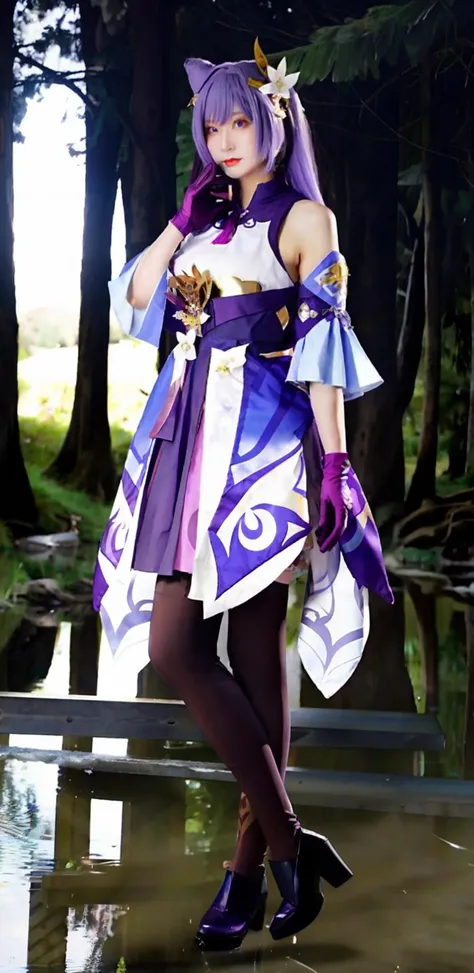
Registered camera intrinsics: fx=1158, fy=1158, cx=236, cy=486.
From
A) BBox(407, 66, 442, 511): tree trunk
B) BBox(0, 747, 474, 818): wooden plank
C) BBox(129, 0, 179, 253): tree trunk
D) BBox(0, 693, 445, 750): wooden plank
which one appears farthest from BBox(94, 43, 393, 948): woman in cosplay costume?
BBox(129, 0, 179, 253): tree trunk

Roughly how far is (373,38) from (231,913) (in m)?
6.69

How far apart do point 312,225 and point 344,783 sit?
3.23ft

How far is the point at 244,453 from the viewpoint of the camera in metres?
1.60

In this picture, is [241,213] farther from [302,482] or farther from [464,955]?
[464,955]

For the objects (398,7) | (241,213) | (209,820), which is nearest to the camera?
(241,213)

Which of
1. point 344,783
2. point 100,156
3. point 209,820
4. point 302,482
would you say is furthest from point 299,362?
point 100,156

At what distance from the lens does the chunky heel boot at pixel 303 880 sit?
1.57 meters

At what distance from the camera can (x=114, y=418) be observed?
25.4 ft

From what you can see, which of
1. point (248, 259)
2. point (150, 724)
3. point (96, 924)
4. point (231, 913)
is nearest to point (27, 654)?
point (150, 724)

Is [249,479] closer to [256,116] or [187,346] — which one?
[187,346]

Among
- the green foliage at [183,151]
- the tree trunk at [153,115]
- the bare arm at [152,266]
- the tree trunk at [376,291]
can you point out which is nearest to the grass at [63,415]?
the tree trunk at [376,291]

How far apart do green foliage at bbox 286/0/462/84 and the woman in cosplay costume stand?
19.5 ft

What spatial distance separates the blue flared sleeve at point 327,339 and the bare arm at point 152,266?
0.67 feet

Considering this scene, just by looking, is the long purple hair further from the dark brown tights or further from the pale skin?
the dark brown tights
